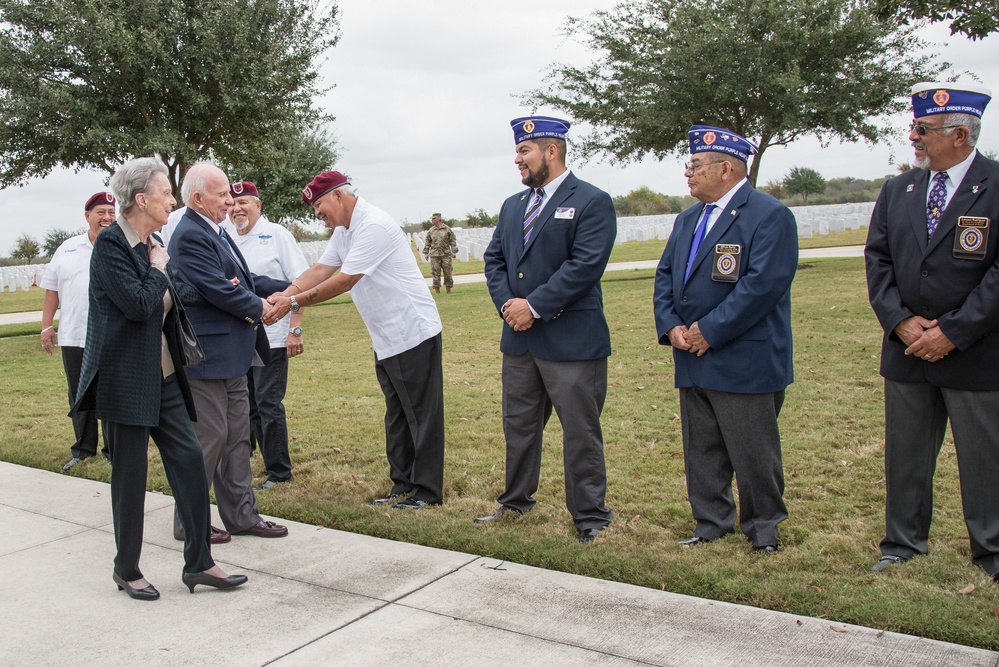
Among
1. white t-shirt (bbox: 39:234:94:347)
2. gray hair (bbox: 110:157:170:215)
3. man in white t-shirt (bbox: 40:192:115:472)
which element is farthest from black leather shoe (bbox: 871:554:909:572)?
white t-shirt (bbox: 39:234:94:347)

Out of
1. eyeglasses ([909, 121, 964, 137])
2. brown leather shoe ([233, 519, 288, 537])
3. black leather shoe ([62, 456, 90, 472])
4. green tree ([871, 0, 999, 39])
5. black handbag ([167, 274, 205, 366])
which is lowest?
brown leather shoe ([233, 519, 288, 537])

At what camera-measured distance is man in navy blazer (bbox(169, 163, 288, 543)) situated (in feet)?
16.7

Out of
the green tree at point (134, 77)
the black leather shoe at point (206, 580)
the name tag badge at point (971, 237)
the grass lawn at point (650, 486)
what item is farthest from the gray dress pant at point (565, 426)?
the green tree at point (134, 77)

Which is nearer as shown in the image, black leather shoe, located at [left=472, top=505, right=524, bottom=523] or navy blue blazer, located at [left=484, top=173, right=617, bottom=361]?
navy blue blazer, located at [left=484, top=173, right=617, bottom=361]

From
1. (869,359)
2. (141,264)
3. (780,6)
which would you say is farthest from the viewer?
(780,6)

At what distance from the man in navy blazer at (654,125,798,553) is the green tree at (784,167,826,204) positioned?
212 feet

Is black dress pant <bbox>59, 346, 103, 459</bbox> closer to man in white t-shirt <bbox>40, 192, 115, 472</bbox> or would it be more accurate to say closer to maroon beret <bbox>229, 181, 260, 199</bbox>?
man in white t-shirt <bbox>40, 192, 115, 472</bbox>

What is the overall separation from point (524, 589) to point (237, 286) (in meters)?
2.26

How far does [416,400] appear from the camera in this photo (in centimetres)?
582

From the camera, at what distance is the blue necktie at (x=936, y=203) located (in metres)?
4.37

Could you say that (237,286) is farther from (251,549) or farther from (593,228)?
(593,228)

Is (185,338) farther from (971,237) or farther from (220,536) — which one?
(971,237)

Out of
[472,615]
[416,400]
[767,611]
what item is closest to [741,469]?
[767,611]

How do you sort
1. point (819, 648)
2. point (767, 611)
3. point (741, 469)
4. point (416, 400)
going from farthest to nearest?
point (416, 400)
point (741, 469)
point (767, 611)
point (819, 648)
